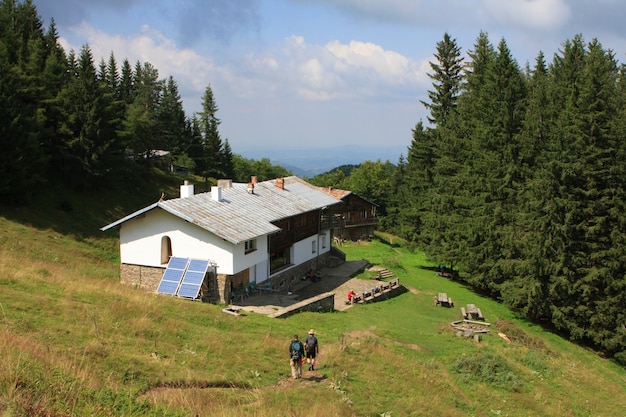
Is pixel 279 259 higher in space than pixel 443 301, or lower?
higher

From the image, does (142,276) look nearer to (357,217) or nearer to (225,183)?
(225,183)

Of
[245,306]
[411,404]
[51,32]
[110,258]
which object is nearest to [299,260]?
[245,306]

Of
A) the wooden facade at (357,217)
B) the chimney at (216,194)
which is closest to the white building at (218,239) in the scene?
the chimney at (216,194)

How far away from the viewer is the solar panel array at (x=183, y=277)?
26422 millimetres

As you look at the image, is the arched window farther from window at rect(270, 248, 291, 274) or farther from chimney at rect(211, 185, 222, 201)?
window at rect(270, 248, 291, 274)

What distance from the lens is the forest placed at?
31.3 m

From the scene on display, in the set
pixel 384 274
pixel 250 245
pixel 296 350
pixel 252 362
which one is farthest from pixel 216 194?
pixel 296 350

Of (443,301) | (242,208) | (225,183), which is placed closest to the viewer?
(242,208)

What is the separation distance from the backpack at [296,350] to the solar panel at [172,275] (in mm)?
12934

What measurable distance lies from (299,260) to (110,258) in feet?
50.4

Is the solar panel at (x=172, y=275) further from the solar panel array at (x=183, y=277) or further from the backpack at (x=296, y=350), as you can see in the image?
the backpack at (x=296, y=350)

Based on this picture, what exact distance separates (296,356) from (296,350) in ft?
0.67

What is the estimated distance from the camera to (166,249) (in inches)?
1152

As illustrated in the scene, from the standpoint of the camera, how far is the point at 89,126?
48812mm
